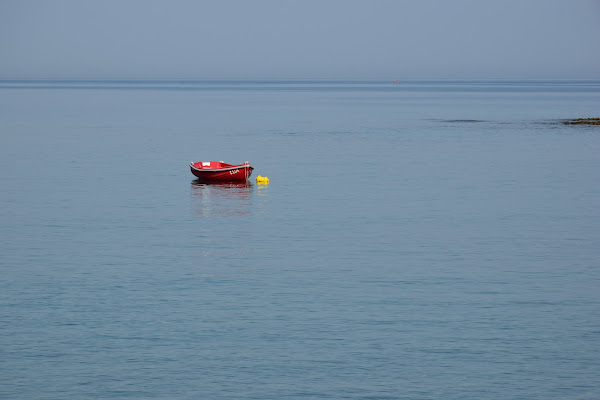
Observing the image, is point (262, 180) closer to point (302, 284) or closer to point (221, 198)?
point (221, 198)

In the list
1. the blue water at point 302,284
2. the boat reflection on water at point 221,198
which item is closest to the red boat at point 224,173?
the boat reflection on water at point 221,198

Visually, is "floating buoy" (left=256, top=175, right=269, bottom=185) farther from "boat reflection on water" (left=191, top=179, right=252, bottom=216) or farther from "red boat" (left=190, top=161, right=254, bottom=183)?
"red boat" (left=190, top=161, right=254, bottom=183)

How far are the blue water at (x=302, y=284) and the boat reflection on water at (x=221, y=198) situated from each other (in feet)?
0.80

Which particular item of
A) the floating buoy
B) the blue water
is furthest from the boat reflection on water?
the floating buoy

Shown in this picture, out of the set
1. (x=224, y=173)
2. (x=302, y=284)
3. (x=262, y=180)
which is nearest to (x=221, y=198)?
(x=224, y=173)

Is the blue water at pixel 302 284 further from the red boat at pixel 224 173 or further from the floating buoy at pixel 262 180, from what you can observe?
the red boat at pixel 224 173

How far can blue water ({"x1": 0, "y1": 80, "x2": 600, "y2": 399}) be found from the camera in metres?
22.3

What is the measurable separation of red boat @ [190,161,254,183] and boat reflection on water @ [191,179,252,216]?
32 cm

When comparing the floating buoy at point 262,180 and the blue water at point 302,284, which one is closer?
the blue water at point 302,284

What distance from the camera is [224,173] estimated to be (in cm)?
5981

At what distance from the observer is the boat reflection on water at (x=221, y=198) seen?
48.2 meters

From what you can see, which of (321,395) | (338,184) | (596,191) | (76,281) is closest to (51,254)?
(76,281)

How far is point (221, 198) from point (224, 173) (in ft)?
21.3

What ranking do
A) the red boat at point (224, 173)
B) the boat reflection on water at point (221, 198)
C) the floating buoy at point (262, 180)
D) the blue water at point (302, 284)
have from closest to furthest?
the blue water at point (302, 284) < the boat reflection on water at point (221, 198) < the red boat at point (224, 173) < the floating buoy at point (262, 180)
